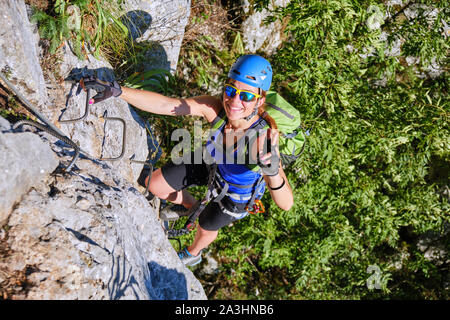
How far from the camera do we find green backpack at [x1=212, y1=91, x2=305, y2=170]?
3912mm

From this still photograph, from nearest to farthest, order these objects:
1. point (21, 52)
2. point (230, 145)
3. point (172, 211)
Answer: point (21, 52), point (230, 145), point (172, 211)

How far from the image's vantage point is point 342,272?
283 inches

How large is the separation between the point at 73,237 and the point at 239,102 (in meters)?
2.30

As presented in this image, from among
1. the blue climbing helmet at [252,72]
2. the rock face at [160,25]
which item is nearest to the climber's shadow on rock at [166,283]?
the blue climbing helmet at [252,72]

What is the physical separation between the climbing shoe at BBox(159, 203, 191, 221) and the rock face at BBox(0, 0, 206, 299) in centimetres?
151

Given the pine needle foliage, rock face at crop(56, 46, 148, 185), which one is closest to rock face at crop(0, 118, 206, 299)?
rock face at crop(56, 46, 148, 185)

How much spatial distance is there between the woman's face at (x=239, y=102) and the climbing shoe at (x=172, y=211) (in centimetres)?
250

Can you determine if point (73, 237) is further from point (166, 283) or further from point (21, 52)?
point (21, 52)

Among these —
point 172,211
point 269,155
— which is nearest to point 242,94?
point 269,155

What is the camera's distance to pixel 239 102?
3.77m

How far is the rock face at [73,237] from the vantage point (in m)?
2.25

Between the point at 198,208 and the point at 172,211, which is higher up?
the point at 198,208

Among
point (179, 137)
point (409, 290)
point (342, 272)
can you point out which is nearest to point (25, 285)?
point (179, 137)
